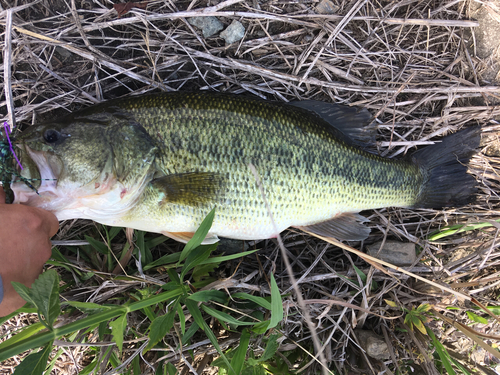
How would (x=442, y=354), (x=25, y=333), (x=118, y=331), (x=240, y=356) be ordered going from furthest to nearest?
(x=442, y=354), (x=240, y=356), (x=25, y=333), (x=118, y=331)

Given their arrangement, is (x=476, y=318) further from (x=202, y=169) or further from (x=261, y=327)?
(x=202, y=169)

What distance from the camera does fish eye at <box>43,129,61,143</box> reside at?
2.26 m

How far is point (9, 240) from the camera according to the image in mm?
2025

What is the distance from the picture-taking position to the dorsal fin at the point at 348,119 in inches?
120

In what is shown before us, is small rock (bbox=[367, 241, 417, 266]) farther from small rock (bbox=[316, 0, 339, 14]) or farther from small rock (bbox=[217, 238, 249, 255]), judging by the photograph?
small rock (bbox=[316, 0, 339, 14])

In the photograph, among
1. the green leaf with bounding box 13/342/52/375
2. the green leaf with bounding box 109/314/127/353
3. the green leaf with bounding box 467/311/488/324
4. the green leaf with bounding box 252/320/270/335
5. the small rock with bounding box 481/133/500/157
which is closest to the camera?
the green leaf with bounding box 13/342/52/375

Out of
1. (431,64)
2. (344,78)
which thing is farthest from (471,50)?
(344,78)

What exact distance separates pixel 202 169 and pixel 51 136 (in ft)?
3.89

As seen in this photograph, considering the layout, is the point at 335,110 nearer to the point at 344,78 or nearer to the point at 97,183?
the point at 344,78

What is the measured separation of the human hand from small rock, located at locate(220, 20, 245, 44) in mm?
2335

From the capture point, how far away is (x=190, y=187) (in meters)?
2.46

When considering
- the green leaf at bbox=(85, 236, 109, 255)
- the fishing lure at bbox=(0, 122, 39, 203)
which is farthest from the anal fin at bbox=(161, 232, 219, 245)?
the fishing lure at bbox=(0, 122, 39, 203)

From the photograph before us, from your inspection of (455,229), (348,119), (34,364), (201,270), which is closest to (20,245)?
(34,364)

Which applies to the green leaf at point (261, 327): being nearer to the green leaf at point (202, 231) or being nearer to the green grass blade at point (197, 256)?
the green grass blade at point (197, 256)
